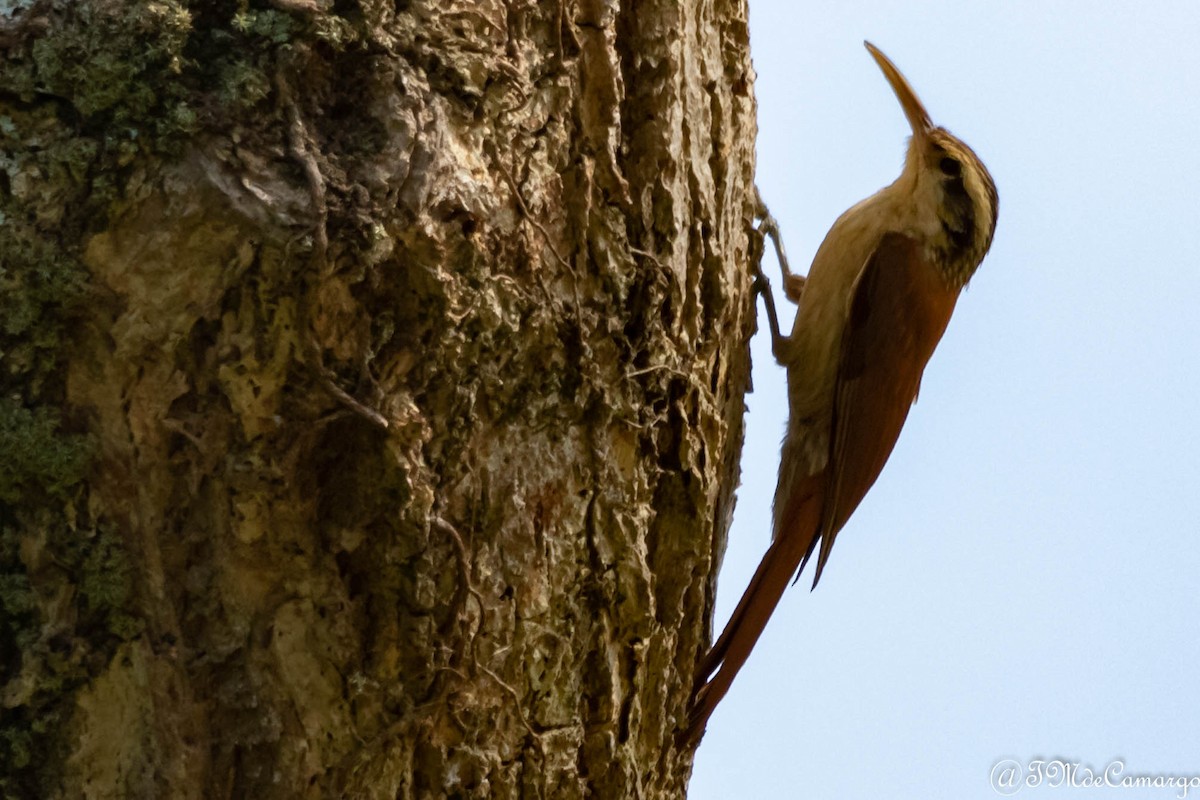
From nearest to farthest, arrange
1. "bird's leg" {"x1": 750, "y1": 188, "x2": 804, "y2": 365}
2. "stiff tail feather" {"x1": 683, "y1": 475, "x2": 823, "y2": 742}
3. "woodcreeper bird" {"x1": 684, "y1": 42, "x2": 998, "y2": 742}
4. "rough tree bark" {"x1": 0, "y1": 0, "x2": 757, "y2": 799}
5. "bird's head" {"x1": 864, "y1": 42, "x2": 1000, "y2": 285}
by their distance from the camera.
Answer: "rough tree bark" {"x1": 0, "y1": 0, "x2": 757, "y2": 799} < "stiff tail feather" {"x1": 683, "y1": 475, "x2": 823, "y2": 742} < "bird's leg" {"x1": 750, "y1": 188, "x2": 804, "y2": 365} < "woodcreeper bird" {"x1": 684, "y1": 42, "x2": 998, "y2": 742} < "bird's head" {"x1": 864, "y1": 42, "x2": 1000, "y2": 285}

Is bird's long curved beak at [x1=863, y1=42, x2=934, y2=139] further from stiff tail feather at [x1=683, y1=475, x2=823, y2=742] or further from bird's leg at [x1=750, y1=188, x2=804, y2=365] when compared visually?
stiff tail feather at [x1=683, y1=475, x2=823, y2=742]

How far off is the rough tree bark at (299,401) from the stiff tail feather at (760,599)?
0.45 m

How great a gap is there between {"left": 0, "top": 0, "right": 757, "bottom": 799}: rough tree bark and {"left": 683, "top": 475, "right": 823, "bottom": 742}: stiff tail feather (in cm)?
45

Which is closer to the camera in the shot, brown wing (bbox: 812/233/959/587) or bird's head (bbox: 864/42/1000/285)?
brown wing (bbox: 812/233/959/587)

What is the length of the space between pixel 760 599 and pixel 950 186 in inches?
63.1

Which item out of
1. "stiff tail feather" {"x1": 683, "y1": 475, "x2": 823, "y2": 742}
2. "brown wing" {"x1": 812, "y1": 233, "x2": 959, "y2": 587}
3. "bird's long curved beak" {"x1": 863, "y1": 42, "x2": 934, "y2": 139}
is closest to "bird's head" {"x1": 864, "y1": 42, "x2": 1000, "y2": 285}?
"bird's long curved beak" {"x1": 863, "y1": 42, "x2": 934, "y2": 139}

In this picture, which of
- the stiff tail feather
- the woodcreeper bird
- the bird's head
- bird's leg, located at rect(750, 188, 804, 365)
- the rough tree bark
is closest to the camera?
the rough tree bark

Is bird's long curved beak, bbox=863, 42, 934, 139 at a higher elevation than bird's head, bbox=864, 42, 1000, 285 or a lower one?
higher

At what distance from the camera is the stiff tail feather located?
8.96 feet

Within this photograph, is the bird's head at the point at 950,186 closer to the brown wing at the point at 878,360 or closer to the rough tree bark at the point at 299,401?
the brown wing at the point at 878,360

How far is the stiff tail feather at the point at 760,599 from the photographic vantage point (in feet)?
8.96

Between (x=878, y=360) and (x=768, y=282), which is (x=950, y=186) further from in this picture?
(x=768, y=282)

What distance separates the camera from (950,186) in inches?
153

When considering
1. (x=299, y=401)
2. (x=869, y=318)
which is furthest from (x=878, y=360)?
(x=299, y=401)
